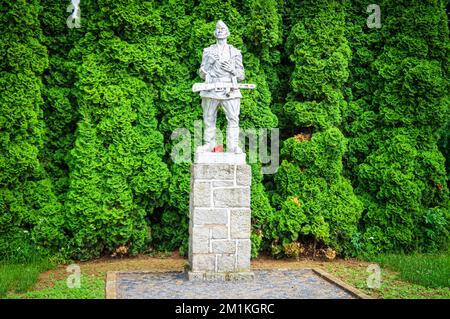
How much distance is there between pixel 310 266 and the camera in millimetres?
8633

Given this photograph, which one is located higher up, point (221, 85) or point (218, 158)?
point (221, 85)

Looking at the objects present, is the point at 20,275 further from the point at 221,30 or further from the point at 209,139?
the point at 221,30

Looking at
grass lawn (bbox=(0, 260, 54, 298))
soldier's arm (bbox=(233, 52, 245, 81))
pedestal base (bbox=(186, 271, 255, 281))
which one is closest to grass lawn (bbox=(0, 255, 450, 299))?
grass lawn (bbox=(0, 260, 54, 298))

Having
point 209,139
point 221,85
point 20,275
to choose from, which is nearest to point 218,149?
point 209,139

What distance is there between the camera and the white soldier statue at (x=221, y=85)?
25.0 ft

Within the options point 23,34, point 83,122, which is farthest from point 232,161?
point 23,34

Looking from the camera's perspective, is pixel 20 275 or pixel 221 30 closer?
pixel 20 275

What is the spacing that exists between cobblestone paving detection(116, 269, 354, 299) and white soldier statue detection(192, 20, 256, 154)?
1.76m

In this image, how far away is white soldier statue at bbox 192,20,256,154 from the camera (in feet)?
25.0

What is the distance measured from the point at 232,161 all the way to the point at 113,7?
319 centimetres

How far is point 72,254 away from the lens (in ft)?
28.5

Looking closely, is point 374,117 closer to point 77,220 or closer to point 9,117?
point 77,220

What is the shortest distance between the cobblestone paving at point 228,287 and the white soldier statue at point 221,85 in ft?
5.79

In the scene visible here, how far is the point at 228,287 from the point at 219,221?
88cm
